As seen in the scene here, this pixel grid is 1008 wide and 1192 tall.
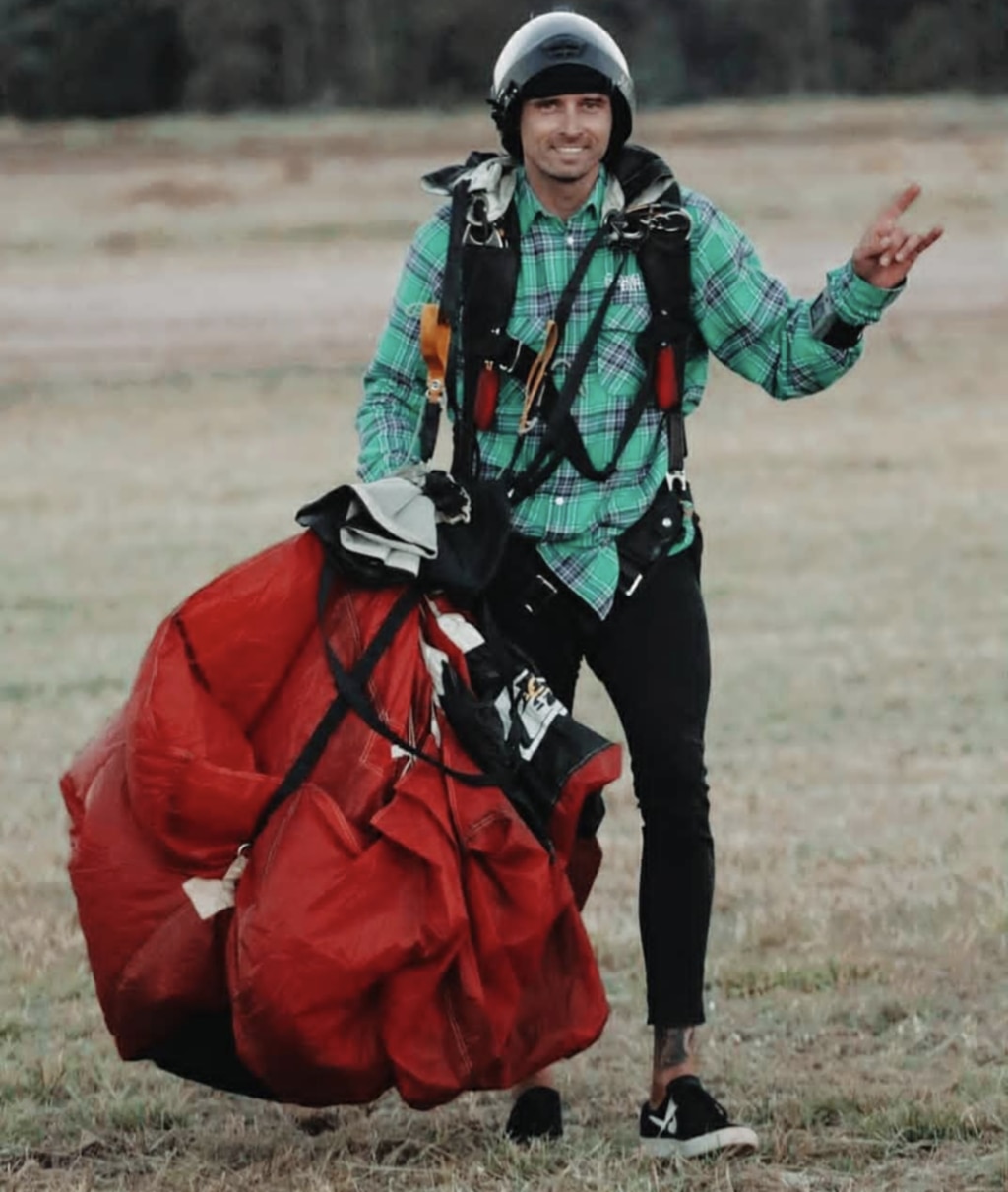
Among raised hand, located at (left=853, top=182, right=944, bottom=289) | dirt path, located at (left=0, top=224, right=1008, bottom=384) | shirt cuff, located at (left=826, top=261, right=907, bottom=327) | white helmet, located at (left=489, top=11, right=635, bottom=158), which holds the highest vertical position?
white helmet, located at (left=489, top=11, right=635, bottom=158)

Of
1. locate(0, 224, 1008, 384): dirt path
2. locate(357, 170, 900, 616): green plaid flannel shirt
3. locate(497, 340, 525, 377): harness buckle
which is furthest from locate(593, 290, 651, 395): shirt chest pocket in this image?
locate(0, 224, 1008, 384): dirt path

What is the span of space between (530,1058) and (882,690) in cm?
504

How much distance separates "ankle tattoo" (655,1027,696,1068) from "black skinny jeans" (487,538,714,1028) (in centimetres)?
1

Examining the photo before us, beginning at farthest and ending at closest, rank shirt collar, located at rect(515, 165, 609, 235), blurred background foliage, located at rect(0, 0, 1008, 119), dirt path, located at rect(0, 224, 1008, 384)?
blurred background foliage, located at rect(0, 0, 1008, 119)
dirt path, located at rect(0, 224, 1008, 384)
shirt collar, located at rect(515, 165, 609, 235)

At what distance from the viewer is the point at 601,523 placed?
450 centimetres

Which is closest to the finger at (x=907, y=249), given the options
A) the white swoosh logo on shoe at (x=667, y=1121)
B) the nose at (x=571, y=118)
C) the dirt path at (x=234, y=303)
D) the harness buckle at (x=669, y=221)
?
the harness buckle at (x=669, y=221)

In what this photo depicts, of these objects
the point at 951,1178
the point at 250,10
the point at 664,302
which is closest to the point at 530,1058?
the point at 951,1178

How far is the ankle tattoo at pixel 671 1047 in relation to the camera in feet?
14.8

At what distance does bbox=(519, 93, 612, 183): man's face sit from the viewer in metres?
4.41

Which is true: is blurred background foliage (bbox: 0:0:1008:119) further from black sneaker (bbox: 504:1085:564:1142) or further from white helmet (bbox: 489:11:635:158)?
black sneaker (bbox: 504:1085:564:1142)

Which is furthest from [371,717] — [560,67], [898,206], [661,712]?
[898,206]

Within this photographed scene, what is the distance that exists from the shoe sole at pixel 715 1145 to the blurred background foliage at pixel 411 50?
4243cm

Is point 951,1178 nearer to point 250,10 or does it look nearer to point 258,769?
point 258,769

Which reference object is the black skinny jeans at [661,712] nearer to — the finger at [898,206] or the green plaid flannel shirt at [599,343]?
the green plaid flannel shirt at [599,343]
